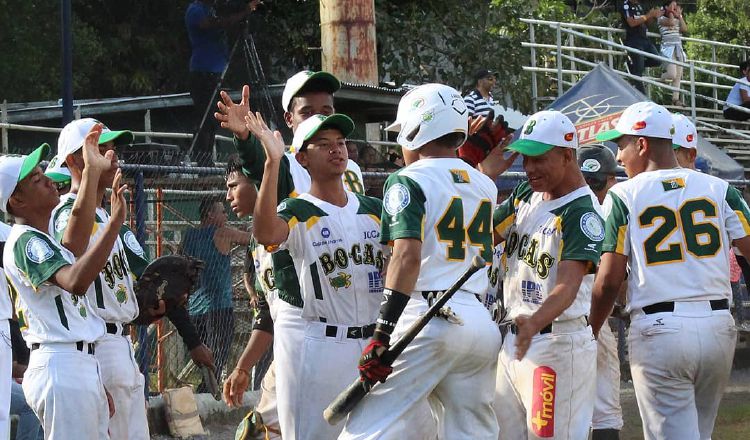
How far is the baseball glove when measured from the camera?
7.51 meters

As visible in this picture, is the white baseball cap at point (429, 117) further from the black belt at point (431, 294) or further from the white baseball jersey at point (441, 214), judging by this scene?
the black belt at point (431, 294)

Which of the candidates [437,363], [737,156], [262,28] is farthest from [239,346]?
[737,156]

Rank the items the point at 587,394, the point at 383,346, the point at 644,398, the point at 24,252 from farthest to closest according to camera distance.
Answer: the point at 644,398
the point at 587,394
the point at 24,252
the point at 383,346

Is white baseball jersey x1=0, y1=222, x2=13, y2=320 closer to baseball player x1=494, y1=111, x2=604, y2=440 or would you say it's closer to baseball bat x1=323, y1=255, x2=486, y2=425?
baseball bat x1=323, y1=255, x2=486, y2=425

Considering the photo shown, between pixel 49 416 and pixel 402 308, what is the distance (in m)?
1.95

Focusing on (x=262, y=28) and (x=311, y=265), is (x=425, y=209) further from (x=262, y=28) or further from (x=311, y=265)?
(x=262, y=28)

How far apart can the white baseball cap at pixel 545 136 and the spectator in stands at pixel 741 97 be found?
14.3 meters

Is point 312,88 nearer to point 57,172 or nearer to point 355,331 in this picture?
point 57,172

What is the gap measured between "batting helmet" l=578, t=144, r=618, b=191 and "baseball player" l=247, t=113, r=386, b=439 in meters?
3.46

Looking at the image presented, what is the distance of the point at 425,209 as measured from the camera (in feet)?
19.6

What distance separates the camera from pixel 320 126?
6.55m

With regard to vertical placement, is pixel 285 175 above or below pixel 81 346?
above

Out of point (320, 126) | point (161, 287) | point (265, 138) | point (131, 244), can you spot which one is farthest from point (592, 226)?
point (131, 244)

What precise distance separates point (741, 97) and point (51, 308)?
53.1 feet
